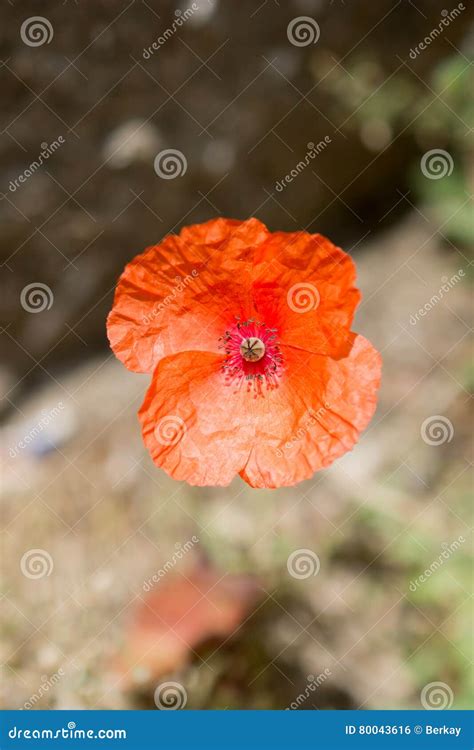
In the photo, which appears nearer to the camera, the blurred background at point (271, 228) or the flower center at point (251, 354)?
the flower center at point (251, 354)

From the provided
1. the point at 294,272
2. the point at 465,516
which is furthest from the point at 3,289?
the point at 465,516

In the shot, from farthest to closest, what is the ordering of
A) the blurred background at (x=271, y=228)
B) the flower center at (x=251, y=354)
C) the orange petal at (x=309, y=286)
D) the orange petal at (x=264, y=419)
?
the blurred background at (x=271, y=228), the flower center at (x=251, y=354), the orange petal at (x=264, y=419), the orange petal at (x=309, y=286)

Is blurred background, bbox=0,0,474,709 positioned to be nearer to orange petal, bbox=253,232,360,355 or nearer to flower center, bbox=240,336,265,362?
flower center, bbox=240,336,265,362

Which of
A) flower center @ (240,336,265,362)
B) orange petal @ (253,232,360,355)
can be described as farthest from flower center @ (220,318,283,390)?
orange petal @ (253,232,360,355)

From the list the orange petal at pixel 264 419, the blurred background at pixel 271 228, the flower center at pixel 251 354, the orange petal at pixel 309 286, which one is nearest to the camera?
the orange petal at pixel 309 286

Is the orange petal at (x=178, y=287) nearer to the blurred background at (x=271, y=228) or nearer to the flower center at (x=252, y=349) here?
the flower center at (x=252, y=349)

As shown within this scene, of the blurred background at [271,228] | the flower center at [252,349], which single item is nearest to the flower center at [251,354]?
the flower center at [252,349]

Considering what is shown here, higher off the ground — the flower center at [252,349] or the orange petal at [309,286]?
the orange petal at [309,286]

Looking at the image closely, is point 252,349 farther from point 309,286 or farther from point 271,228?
point 271,228
